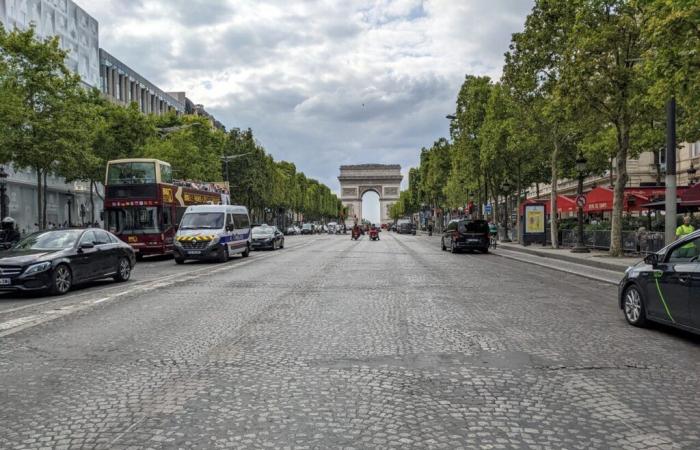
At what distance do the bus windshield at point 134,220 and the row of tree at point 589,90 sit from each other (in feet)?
50.2

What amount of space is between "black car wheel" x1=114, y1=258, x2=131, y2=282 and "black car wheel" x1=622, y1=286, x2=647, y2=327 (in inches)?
431

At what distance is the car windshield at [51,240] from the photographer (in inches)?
505

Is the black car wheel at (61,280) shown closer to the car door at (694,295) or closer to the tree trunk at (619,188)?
the car door at (694,295)

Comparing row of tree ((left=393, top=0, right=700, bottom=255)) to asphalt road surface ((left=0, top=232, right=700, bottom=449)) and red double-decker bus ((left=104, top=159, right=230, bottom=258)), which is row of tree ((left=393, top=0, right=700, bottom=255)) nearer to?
asphalt road surface ((left=0, top=232, right=700, bottom=449))

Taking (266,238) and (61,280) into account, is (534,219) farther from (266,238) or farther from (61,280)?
(61,280)

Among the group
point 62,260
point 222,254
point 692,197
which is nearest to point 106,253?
point 62,260

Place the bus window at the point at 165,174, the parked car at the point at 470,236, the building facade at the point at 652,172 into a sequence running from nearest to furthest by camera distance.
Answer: the bus window at the point at 165,174
the parked car at the point at 470,236
the building facade at the point at 652,172

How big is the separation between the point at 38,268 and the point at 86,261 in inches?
58.6

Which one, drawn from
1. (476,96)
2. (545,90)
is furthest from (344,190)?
(545,90)

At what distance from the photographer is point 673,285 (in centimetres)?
731

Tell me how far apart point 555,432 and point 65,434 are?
3142 millimetres

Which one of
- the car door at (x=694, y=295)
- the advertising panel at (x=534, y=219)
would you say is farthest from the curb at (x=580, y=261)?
the car door at (x=694, y=295)

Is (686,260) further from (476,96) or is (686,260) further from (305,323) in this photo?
(476,96)

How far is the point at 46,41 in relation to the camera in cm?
2616
